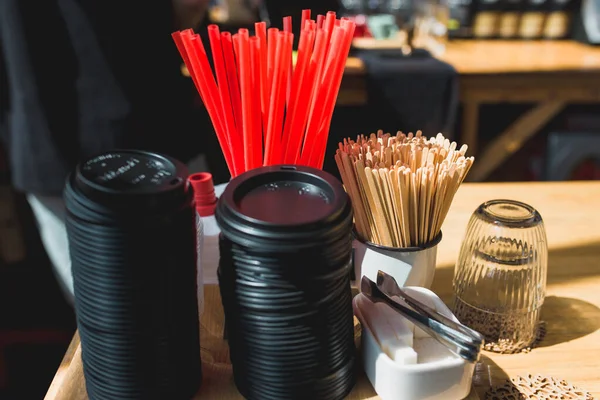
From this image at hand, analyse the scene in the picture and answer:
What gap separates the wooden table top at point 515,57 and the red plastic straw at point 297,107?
6.25ft

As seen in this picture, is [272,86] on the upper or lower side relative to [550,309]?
upper

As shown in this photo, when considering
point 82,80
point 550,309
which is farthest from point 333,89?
point 82,80

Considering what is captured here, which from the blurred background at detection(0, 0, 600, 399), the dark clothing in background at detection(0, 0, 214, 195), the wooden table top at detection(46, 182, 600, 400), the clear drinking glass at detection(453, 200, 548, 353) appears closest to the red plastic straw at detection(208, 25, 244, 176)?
the wooden table top at detection(46, 182, 600, 400)

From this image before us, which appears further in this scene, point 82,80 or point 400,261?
point 82,80

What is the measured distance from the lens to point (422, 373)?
2.15 feet

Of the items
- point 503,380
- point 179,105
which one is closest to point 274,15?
point 179,105

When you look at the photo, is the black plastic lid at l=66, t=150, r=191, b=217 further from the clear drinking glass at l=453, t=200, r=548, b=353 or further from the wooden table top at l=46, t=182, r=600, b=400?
the clear drinking glass at l=453, t=200, r=548, b=353

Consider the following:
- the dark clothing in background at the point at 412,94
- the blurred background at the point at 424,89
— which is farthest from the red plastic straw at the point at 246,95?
the dark clothing in background at the point at 412,94

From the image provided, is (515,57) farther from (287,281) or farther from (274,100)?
(287,281)

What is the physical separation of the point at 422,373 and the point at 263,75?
1.24 feet

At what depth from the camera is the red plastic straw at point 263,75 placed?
73 centimetres

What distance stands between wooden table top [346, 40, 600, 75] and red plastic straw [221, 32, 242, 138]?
1.91 m

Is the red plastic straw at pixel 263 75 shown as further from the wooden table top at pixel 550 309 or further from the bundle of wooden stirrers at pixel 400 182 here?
the wooden table top at pixel 550 309

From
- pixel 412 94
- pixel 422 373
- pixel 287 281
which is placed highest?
pixel 287 281
